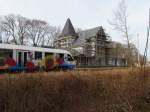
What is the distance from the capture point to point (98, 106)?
11.6m

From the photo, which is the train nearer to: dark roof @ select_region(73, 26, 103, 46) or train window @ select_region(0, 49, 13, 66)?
train window @ select_region(0, 49, 13, 66)

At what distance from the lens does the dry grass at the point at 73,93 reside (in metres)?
10.5

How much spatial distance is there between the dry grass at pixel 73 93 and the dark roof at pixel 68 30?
52.4m

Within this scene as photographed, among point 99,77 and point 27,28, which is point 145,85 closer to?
point 99,77

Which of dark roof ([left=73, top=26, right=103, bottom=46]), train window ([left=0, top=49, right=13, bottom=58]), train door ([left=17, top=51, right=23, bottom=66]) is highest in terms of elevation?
dark roof ([left=73, top=26, right=103, bottom=46])

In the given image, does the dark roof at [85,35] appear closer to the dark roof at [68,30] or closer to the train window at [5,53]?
the dark roof at [68,30]

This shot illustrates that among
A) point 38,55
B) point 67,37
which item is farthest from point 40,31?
point 38,55

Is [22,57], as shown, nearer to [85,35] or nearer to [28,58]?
[28,58]

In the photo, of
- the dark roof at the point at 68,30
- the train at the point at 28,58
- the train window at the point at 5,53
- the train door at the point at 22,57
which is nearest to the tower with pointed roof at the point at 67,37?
the dark roof at the point at 68,30

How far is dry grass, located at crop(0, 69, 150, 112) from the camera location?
1051cm

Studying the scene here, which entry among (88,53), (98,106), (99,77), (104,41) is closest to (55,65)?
(99,77)

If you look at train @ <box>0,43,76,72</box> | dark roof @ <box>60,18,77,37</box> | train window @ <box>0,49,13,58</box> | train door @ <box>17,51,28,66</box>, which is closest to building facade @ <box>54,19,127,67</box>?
dark roof @ <box>60,18,77,37</box>

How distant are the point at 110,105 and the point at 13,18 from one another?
2076 inches

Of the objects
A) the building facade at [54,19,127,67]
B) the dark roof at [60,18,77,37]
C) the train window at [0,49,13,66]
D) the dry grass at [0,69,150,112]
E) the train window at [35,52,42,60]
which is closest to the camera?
the dry grass at [0,69,150,112]
